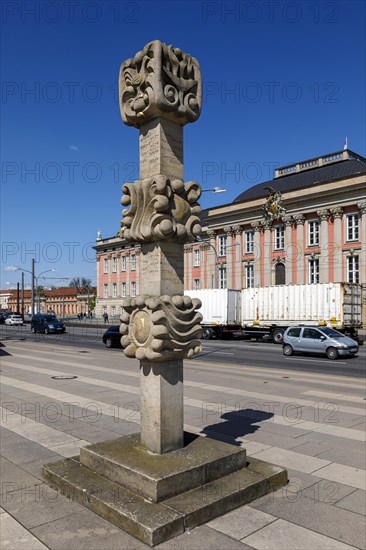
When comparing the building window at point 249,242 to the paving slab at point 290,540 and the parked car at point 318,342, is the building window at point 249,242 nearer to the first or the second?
the parked car at point 318,342

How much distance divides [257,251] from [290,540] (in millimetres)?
51275

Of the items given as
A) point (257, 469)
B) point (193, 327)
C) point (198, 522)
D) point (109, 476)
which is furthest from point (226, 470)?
point (193, 327)

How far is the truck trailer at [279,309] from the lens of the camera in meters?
30.2

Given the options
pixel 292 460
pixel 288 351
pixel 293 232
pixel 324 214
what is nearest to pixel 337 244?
pixel 324 214

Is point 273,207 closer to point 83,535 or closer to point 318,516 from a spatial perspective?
point 318,516

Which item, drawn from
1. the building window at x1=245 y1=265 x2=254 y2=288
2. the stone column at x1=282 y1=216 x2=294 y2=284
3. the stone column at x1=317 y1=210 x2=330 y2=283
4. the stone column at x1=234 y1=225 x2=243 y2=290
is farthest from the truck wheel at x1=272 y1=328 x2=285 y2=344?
the stone column at x1=234 y1=225 x2=243 y2=290

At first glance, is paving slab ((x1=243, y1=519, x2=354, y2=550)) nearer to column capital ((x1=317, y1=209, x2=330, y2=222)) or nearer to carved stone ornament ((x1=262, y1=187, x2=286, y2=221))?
column capital ((x1=317, y1=209, x2=330, y2=222))

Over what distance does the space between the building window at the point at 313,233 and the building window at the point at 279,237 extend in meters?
3.35

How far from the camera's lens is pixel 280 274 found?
52.4 m

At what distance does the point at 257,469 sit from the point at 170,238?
115 inches

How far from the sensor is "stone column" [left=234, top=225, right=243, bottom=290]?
5594 cm

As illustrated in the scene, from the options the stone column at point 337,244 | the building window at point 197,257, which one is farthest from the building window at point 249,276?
the stone column at point 337,244

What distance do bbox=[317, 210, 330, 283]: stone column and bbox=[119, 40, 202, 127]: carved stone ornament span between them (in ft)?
144

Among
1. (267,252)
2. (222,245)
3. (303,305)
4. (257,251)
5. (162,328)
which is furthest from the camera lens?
(222,245)
